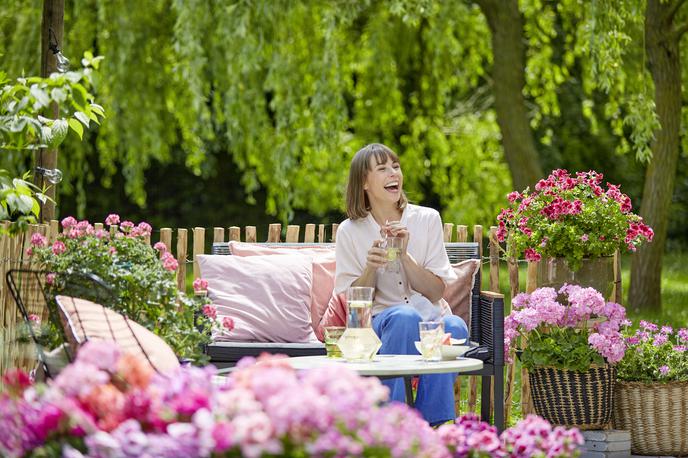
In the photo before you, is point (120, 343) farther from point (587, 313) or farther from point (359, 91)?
point (359, 91)

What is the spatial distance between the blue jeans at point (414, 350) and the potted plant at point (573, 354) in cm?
32

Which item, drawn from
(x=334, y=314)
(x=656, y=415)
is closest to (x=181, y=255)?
(x=334, y=314)

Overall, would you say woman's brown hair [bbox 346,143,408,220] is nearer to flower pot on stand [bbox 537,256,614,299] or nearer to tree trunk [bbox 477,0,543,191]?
flower pot on stand [bbox 537,256,614,299]

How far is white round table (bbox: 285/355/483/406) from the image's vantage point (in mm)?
3150

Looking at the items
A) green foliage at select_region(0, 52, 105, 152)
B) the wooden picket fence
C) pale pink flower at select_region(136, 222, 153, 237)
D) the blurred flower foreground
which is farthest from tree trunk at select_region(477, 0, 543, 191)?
the blurred flower foreground

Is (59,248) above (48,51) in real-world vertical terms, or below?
below

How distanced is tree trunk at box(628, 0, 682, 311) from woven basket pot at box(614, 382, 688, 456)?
12.7 ft

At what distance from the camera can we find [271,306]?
454 centimetres

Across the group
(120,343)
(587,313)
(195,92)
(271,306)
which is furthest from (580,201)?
(195,92)

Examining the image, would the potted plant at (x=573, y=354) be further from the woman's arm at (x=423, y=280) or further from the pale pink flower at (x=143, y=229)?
the pale pink flower at (x=143, y=229)

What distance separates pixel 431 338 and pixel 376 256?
33.7 inches

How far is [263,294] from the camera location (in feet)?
15.0

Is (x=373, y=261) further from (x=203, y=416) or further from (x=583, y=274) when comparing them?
(x=203, y=416)

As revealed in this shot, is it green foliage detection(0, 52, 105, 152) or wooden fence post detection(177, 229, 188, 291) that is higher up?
green foliage detection(0, 52, 105, 152)
